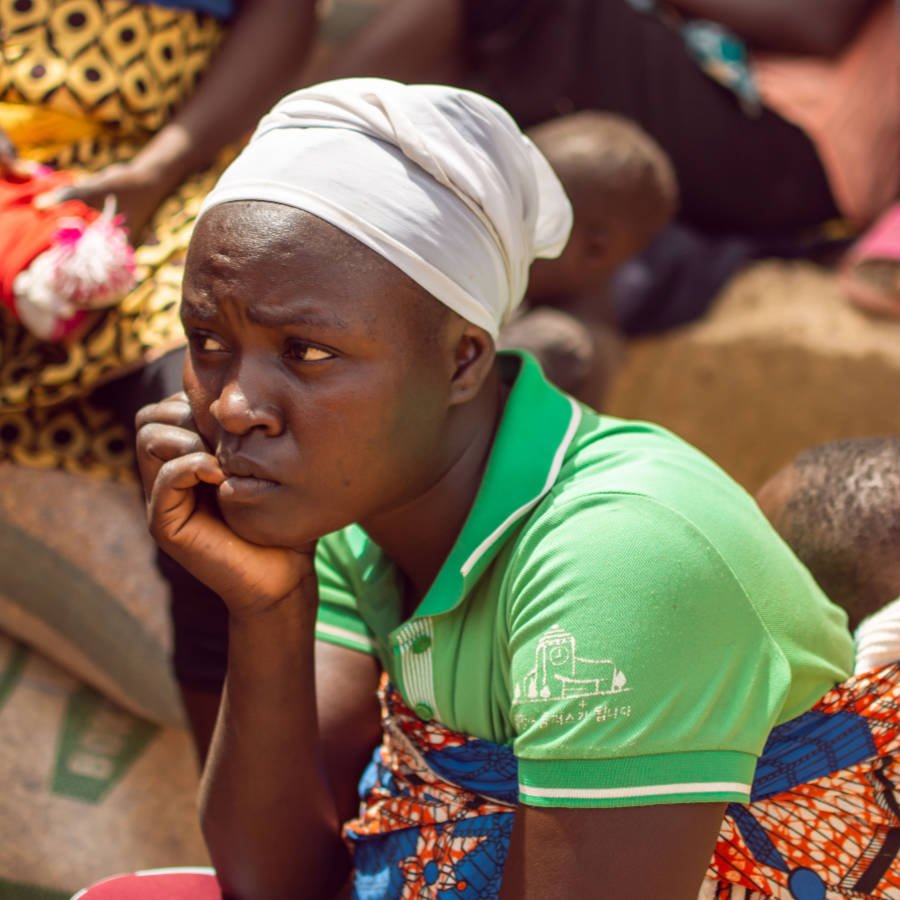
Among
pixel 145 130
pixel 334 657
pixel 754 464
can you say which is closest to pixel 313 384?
pixel 334 657

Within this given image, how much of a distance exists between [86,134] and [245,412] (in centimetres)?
139

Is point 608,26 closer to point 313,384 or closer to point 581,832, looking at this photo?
point 313,384

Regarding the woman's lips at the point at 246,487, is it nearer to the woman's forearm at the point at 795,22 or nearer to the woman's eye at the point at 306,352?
the woman's eye at the point at 306,352

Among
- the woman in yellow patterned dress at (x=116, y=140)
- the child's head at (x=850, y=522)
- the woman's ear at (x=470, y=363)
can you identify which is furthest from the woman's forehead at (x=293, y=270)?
the woman in yellow patterned dress at (x=116, y=140)

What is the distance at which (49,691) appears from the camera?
2.62 m

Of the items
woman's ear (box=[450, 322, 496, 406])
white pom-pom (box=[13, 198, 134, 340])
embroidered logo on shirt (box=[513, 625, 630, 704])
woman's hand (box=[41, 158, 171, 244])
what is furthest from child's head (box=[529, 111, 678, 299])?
embroidered logo on shirt (box=[513, 625, 630, 704])

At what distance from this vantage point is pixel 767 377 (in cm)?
323

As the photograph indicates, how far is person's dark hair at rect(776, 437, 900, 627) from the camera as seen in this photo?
5.78 ft

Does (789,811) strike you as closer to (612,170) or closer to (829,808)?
(829,808)

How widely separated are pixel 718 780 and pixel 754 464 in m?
1.92

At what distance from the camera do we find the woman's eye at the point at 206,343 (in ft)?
4.91

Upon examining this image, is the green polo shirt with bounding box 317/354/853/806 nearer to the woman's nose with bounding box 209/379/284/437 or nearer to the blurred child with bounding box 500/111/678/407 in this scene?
the woman's nose with bounding box 209/379/284/437

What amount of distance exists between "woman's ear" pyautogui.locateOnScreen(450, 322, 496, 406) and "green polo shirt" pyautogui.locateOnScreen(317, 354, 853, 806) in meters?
0.09

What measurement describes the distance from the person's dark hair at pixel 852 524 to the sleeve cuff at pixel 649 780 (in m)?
0.54
